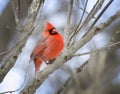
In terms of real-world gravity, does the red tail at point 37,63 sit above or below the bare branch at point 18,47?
below

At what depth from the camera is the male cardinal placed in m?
4.14

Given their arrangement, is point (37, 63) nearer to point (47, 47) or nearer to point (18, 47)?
point (47, 47)

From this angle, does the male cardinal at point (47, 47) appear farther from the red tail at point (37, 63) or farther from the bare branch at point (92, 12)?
the bare branch at point (92, 12)

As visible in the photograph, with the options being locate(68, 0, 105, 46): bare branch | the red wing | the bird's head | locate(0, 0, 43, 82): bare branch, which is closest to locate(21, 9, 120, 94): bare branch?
locate(68, 0, 105, 46): bare branch

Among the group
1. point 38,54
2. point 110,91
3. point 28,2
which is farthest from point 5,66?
point 110,91

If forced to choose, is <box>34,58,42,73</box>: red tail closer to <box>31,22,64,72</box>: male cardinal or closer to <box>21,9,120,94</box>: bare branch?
<box>31,22,64,72</box>: male cardinal

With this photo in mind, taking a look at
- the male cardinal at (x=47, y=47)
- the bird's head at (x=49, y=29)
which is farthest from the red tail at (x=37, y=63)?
the bird's head at (x=49, y=29)

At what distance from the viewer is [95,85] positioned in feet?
7.63

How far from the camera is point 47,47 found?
4426 mm

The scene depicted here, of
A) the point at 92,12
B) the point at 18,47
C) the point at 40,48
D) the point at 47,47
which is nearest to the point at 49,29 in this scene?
the point at 47,47

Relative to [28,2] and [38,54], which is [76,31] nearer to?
[38,54]

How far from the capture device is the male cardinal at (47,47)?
13.6ft

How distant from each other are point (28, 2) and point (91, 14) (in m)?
2.15

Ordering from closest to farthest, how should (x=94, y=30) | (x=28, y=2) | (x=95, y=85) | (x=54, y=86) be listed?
(x=95, y=85) < (x=94, y=30) < (x=28, y=2) < (x=54, y=86)
